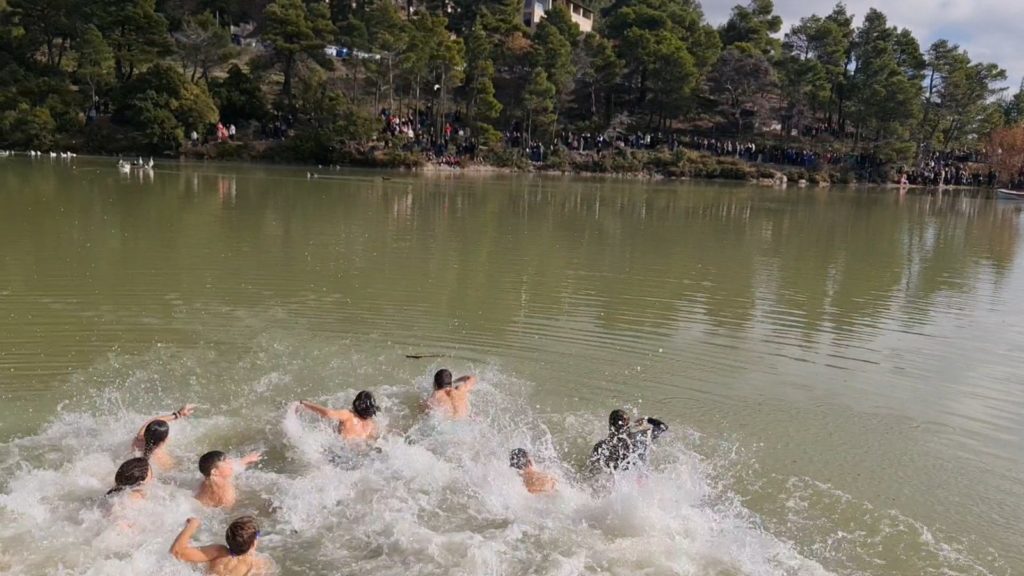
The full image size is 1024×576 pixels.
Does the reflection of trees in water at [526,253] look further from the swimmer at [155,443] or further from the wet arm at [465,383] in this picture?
the swimmer at [155,443]

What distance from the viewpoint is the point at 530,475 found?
6.33 m

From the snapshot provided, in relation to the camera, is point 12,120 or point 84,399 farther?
point 12,120

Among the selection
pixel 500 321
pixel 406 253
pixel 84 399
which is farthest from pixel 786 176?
pixel 84 399

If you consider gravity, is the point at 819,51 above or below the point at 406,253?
above

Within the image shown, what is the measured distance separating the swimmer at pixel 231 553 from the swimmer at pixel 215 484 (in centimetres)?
63

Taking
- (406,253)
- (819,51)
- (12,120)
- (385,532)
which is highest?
(819,51)

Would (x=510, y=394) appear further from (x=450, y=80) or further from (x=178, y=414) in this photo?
(x=450, y=80)

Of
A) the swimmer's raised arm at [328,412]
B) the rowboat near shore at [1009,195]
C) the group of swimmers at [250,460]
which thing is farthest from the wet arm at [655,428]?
the rowboat near shore at [1009,195]

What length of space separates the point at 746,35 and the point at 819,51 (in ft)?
39.4

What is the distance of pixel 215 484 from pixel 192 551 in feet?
2.66

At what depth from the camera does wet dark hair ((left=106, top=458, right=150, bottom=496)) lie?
223 inches

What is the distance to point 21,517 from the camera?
5.52 m

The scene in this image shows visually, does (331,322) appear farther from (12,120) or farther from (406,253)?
(12,120)

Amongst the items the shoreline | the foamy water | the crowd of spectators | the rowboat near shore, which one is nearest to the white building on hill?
the crowd of spectators
